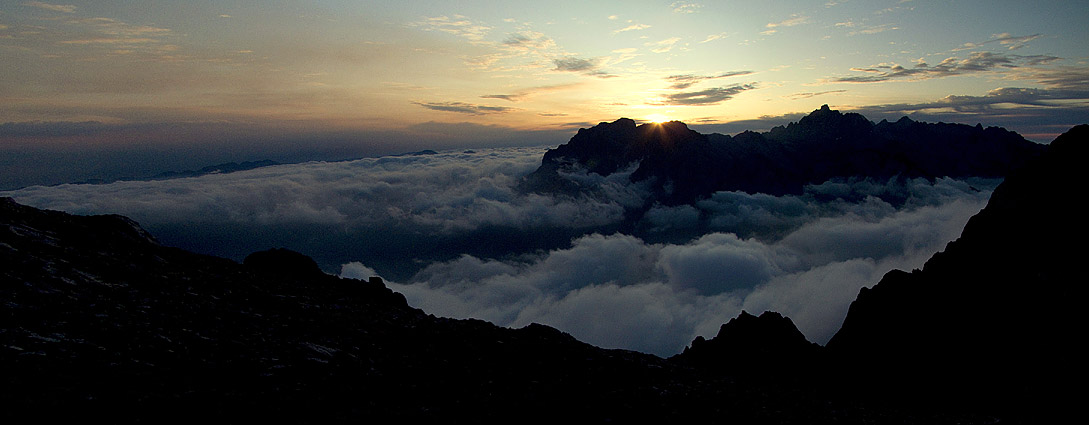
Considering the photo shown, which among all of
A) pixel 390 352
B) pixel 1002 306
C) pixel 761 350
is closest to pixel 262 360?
pixel 390 352

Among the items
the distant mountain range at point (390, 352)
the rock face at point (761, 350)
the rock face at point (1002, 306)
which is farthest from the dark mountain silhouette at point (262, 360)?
the rock face at point (761, 350)

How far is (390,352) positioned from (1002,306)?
3823cm

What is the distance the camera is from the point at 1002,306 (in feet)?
100

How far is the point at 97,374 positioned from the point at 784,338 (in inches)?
1799

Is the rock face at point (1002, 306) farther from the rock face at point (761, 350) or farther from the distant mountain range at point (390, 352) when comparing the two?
the rock face at point (761, 350)

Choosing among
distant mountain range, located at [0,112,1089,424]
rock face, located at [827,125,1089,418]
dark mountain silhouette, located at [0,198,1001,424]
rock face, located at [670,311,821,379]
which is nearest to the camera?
dark mountain silhouette, located at [0,198,1001,424]

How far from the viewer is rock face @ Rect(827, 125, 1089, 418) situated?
24.8m

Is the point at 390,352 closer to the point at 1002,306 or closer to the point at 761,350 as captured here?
the point at 761,350

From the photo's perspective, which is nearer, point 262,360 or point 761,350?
point 262,360

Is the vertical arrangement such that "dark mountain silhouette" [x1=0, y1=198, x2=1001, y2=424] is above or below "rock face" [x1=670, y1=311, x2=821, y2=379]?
above

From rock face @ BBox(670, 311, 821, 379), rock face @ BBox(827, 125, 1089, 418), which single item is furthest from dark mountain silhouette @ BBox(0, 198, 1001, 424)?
rock face @ BBox(670, 311, 821, 379)

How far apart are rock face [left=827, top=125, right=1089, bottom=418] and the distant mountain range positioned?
15 cm

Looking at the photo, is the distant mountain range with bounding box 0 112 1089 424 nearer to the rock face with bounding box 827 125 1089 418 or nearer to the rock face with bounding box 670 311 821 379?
the rock face with bounding box 827 125 1089 418

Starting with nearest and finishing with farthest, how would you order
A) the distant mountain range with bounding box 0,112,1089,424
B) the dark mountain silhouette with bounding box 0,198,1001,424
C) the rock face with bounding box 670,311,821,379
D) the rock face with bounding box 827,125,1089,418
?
the dark mountain silhouette with bounding box 0,198,1001,424, the distant mountain range with bounding box 0,112,1089,424, the rock face with bounding box 827,125,1089,418, the rock face with bounding box 670,311,821,379
